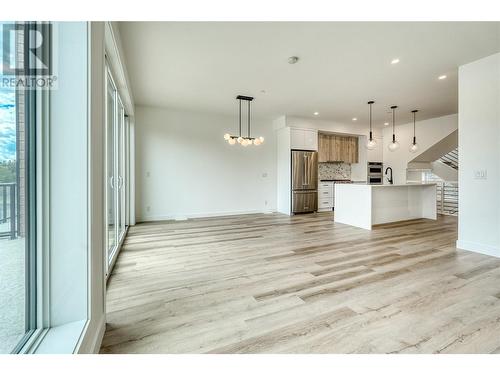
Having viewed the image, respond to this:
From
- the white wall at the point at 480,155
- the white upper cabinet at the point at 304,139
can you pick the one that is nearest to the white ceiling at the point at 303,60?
the white wall at the point at 480,155

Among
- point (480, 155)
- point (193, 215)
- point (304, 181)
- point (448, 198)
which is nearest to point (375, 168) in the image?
point (448, 198)

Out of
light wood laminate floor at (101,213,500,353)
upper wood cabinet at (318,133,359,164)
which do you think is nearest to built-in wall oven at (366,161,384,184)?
upper wood cabinet at (318,133,359,164)

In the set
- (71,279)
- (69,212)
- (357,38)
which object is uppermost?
(357,38)

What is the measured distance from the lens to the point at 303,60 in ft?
10.6

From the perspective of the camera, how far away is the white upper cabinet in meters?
6.41

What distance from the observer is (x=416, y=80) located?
3.88 meters

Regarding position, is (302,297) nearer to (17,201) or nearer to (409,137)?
(17,201)

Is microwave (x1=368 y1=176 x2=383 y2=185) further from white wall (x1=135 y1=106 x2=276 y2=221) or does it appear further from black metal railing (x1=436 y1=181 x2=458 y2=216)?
white wall (x1=135 y1=106 x2=276 y2=221)

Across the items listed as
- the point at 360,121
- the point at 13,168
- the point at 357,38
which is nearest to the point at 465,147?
the point at 357,38
